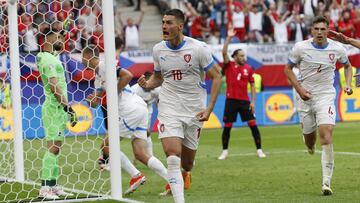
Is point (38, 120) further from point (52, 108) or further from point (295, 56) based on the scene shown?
point (295, 56)

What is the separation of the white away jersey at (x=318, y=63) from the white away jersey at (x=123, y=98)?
242 cm

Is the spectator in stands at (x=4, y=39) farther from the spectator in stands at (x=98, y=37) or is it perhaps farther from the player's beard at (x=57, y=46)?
the player's beard at (x=57, y=46)

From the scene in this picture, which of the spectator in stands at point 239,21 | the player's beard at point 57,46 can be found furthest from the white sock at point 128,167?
the spectator in stands at point 239,21

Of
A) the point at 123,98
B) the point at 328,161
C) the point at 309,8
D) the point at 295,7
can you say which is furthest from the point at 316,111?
the point at 295,7

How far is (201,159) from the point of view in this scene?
55.0ft

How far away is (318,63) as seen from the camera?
11625 mm

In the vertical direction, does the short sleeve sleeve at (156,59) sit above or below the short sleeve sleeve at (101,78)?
above

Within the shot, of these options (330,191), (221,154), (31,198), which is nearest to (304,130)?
(330,191)

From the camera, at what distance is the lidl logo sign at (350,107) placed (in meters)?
26.9

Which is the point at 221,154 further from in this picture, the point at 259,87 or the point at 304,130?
the point at 259,87

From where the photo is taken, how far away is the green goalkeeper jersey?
1109cm

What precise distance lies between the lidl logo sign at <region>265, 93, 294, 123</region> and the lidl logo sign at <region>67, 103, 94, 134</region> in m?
6.97

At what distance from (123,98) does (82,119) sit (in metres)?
8.36

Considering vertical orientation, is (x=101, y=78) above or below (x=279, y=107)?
above
